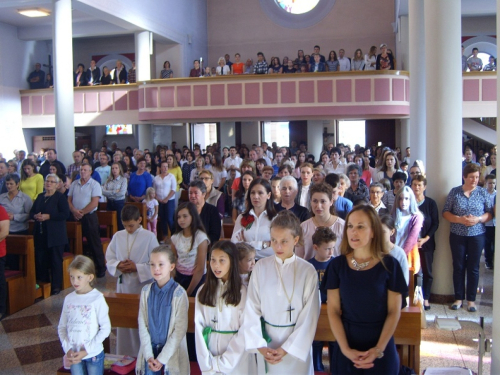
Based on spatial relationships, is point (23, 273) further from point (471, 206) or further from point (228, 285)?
point (471, 206)

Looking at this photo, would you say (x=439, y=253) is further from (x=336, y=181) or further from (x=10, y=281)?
(x=10, y=281)

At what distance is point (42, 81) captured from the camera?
17062mm

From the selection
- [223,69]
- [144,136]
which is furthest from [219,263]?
[144,136]

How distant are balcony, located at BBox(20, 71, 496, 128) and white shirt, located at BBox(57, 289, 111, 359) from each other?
1127cm

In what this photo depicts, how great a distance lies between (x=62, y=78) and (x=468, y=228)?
963 centimetres

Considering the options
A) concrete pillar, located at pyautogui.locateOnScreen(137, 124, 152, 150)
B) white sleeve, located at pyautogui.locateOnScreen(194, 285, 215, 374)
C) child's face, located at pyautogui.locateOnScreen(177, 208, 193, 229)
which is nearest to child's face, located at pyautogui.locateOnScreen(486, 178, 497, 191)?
child's face, located at pyautogui.locateOnScreen(177, 208, 193, 229)

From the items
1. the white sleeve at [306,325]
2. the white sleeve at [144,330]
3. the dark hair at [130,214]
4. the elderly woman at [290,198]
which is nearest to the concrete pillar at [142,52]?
the elderly woman at [290,198]

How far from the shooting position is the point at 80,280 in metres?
3.69

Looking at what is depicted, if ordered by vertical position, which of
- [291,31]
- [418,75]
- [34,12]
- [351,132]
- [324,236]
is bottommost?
[324,236]

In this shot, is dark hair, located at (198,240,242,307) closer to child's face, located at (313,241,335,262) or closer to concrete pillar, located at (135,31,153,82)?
child's face, located at (313,241,335,262)

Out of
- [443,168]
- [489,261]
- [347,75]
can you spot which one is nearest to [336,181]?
[443,168]

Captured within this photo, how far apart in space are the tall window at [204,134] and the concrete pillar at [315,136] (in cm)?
450

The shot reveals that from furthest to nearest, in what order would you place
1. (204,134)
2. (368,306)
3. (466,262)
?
(204,134)
(466,262)
(368,306)

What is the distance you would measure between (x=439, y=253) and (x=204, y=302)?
3830 millimetres
